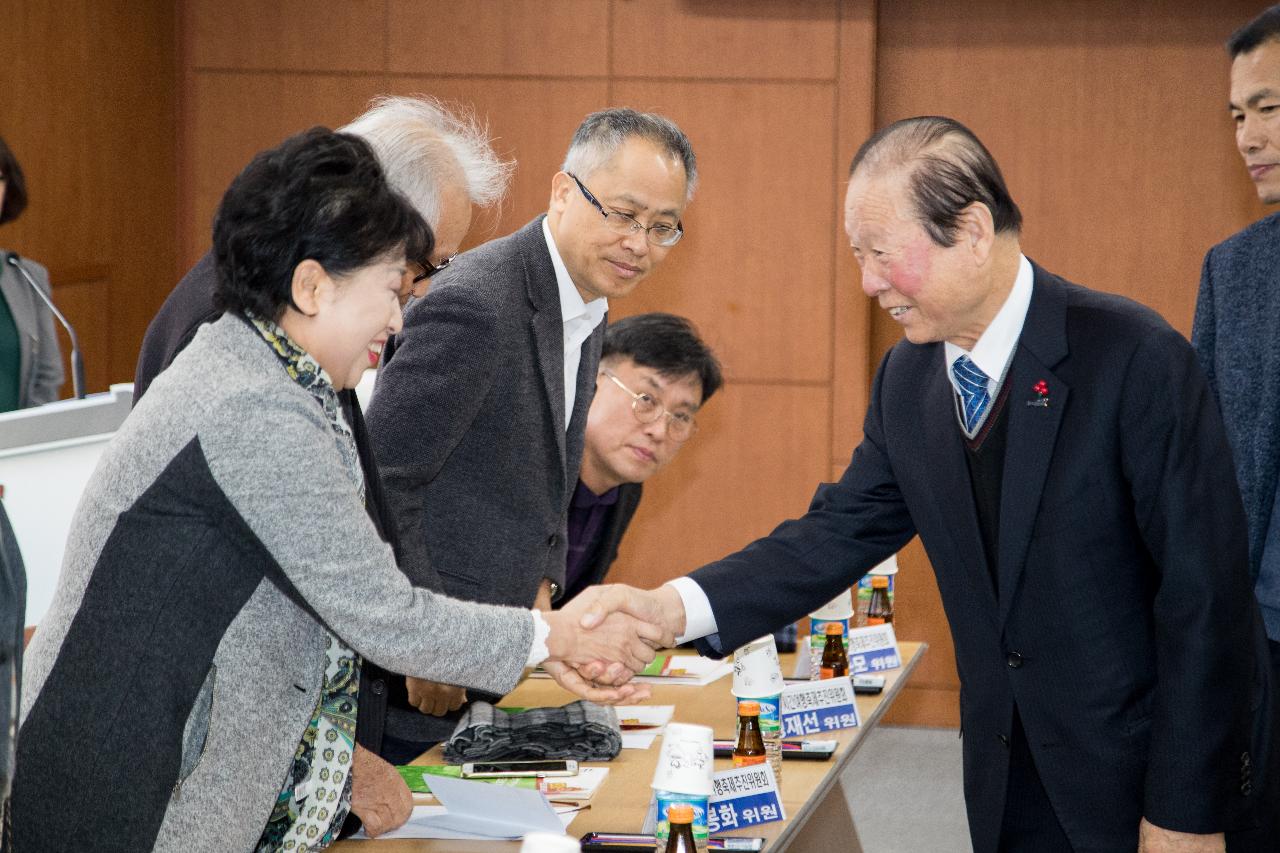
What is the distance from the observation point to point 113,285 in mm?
5387

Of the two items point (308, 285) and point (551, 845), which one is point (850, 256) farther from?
point (551, 845)

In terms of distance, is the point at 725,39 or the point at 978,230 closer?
the point at 978,230

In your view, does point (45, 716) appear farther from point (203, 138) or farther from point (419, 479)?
point (203, 138)

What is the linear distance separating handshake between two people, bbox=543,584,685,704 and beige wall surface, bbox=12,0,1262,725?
3.28m

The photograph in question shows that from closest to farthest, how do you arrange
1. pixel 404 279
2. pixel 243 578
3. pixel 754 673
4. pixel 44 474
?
pixel 243 578 < pixel 404 279 < pixel 754 673 < pixel 44 474

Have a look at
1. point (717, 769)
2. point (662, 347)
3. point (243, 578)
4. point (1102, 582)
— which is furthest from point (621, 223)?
point (243, 578)

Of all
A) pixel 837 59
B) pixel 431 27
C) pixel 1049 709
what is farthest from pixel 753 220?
pixel 1049 709

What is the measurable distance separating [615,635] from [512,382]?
21.6 inches

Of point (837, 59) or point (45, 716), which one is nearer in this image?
point (45, 716)

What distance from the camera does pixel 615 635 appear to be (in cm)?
244

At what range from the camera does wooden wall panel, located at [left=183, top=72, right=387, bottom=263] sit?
19.2 ft

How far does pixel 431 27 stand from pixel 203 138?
1.02 meters

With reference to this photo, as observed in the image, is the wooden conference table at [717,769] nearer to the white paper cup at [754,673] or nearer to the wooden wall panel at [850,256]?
the white paper cup at [754,673]

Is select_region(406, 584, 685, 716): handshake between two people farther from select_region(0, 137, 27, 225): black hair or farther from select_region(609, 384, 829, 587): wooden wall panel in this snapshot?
select_region(609, 384, 829, 587): wooden wall panel
